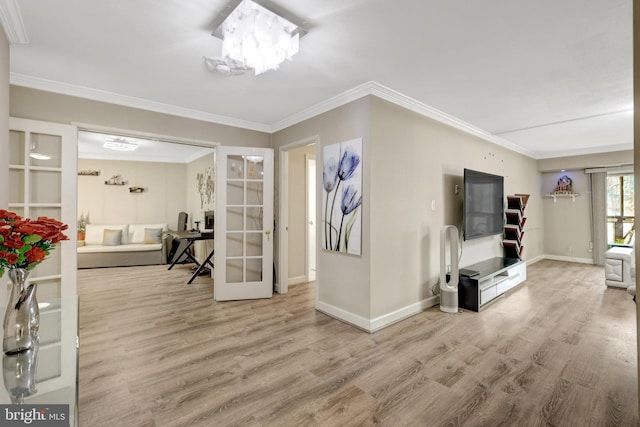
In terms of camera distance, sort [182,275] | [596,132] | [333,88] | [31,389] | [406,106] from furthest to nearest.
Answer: [182,275] → [596,132] → [406,106] → [333,88] → [31,389]

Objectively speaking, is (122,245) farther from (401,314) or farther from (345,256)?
(401,314)

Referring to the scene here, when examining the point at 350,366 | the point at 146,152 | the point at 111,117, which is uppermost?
the point at 146,152

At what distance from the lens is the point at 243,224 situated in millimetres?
3957

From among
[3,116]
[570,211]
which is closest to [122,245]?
[3,116]

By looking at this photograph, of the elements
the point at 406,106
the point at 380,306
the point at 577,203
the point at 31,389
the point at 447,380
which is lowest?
the point at 447,380

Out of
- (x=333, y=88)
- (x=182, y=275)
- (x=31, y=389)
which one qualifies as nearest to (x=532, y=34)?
(x=333, y=88)

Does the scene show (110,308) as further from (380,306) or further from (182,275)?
(380,306)

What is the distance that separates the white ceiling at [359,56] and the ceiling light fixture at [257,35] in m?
0.08

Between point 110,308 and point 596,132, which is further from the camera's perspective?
point 596,132

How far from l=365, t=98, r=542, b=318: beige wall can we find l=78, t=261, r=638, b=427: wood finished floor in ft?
1.36

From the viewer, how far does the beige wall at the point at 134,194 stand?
6.56 metres

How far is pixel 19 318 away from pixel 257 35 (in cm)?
182

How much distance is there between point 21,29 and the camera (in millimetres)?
1953

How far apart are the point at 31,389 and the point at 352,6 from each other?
Result: 2.25m
